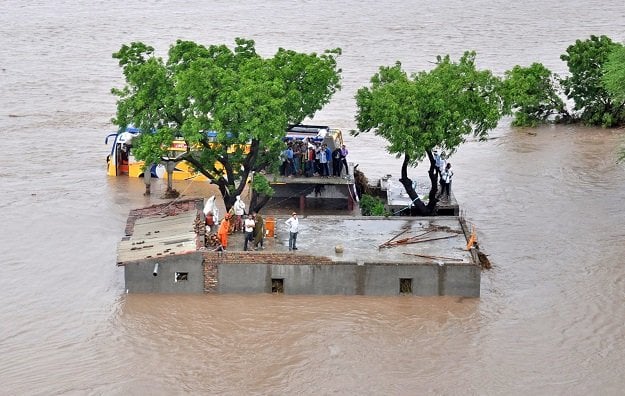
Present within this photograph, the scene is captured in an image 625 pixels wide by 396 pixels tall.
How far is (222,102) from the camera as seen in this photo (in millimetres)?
30797

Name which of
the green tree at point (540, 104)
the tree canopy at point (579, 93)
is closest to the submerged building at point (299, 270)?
the tree canopy at point (579, 93)

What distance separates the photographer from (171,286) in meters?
28.3

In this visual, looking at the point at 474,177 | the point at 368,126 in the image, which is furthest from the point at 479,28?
the point at 368,126

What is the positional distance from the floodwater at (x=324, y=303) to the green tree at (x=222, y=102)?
437 cm

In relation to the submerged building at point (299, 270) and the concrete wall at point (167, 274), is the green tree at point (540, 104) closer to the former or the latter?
the submerged building at point (299, 270)

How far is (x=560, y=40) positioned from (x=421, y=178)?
120ft

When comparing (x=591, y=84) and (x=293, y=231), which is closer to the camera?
(x=293, y=231)

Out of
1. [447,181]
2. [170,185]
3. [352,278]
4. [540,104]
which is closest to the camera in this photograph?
[352,278]

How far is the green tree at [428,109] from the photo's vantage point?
107 feet

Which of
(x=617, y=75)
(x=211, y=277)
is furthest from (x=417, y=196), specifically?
(x=211, y=277)

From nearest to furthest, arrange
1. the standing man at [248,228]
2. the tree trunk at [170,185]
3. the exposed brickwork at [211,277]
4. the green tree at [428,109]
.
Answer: the exposed brickwork at [211,277] → the standing man at [248,228] → the green tree at [428,109] → the tree trunk at [170,185]

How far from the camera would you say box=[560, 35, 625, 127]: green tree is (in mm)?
48375

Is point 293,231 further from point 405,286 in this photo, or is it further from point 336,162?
point 336,162

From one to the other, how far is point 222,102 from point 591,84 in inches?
948
